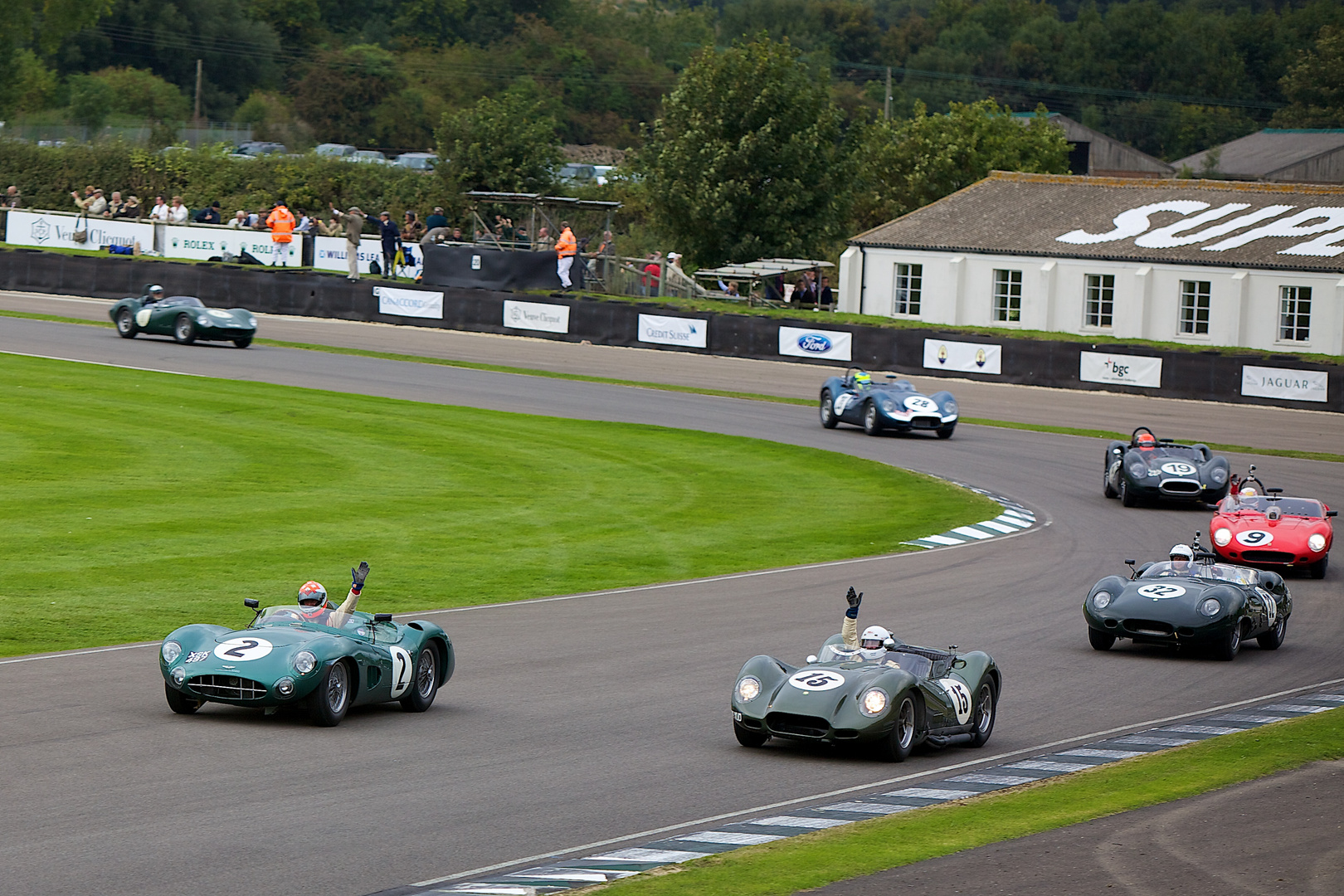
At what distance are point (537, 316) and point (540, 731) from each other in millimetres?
36422

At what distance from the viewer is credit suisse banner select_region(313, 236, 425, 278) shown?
175ft

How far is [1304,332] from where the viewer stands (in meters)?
52.3

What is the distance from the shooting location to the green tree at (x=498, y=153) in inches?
2859

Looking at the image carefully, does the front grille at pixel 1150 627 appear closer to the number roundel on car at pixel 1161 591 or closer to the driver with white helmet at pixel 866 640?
the number roundel on car at pixel 1161 591

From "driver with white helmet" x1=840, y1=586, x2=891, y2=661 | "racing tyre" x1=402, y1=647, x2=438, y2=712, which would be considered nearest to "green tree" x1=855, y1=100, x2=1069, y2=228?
"racing tyre" x1=402, y1=647, x2=438, y2=712

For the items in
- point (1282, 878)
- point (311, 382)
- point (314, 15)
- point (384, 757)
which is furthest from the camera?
point (314, 15)

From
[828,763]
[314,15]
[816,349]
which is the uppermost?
[314,15]

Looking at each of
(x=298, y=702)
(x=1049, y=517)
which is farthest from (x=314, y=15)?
(x=298, y=702)

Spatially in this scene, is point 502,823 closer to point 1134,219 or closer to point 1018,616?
point 1018,616

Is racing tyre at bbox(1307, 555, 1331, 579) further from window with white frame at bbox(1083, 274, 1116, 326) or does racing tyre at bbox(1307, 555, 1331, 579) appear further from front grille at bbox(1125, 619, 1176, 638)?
window with white frame at bbox(1083, 274, 1116, 326)

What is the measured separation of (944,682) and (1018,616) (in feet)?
21.1

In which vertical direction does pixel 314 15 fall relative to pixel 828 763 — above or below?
above

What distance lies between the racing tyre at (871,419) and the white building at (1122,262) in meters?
21.2

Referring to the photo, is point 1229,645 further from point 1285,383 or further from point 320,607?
point 1285,383
